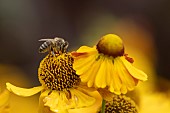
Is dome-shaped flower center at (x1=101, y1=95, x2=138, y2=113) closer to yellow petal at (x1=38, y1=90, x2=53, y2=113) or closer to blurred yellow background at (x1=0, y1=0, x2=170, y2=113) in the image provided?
yellow petal at (x1=38, y1=90, x2=53, y2=113)

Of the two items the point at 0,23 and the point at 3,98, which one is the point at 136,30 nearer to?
the point at 0,23

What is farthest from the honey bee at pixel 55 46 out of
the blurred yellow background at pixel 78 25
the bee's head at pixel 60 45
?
the blurred yellow background at pixel 78 25

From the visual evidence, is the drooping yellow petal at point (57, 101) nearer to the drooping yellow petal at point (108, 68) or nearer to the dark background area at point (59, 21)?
the drooping yellow petal at point (108, 68)

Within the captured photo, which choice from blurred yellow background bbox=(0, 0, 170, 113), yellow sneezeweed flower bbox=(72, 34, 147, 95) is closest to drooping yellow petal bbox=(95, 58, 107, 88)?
yellow sneezeweed flower bbox=(72, 34, 147, 95)

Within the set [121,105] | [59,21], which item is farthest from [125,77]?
[59,21]

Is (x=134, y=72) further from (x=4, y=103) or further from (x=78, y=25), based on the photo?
(x=78, y=25)

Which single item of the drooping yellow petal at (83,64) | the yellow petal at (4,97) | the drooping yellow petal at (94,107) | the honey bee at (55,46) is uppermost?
the honey bee at (55,46)

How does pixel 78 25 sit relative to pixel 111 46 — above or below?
below

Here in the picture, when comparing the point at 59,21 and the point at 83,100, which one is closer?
the point at 83,100
